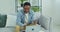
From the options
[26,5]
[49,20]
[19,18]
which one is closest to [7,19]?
[19,18]

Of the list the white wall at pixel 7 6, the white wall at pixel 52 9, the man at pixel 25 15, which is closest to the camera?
the man at pixel 25 15

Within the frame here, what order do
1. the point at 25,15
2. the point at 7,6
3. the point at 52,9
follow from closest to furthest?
the point at 25,15 < the point at 7,6 < the point at 52,9

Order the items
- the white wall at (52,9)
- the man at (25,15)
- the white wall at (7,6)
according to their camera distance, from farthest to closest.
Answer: the white wall at (52,9) → the white wall at (7,6) → the man at (25,15)

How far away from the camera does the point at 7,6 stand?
3545 millimetres

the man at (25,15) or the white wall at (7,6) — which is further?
the white wall at (7,6)

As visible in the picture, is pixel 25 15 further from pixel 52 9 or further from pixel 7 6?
pixel 52 9

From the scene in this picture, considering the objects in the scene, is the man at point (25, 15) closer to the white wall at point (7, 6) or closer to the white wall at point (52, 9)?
the white wall at point (7, 6)

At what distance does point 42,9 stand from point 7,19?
4.08ft

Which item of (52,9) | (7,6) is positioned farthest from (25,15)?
(52,9)

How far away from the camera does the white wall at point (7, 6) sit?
11.5ft

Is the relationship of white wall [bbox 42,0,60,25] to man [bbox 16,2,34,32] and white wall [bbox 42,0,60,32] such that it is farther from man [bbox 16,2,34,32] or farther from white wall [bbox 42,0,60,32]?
man [bbox 16,2,34,32]

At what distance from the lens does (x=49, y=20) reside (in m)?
2.77

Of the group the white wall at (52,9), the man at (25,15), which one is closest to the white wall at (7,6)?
the man at (25,15)

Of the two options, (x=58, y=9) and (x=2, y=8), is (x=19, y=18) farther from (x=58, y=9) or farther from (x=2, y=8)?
Result: (x=58, y=9)
